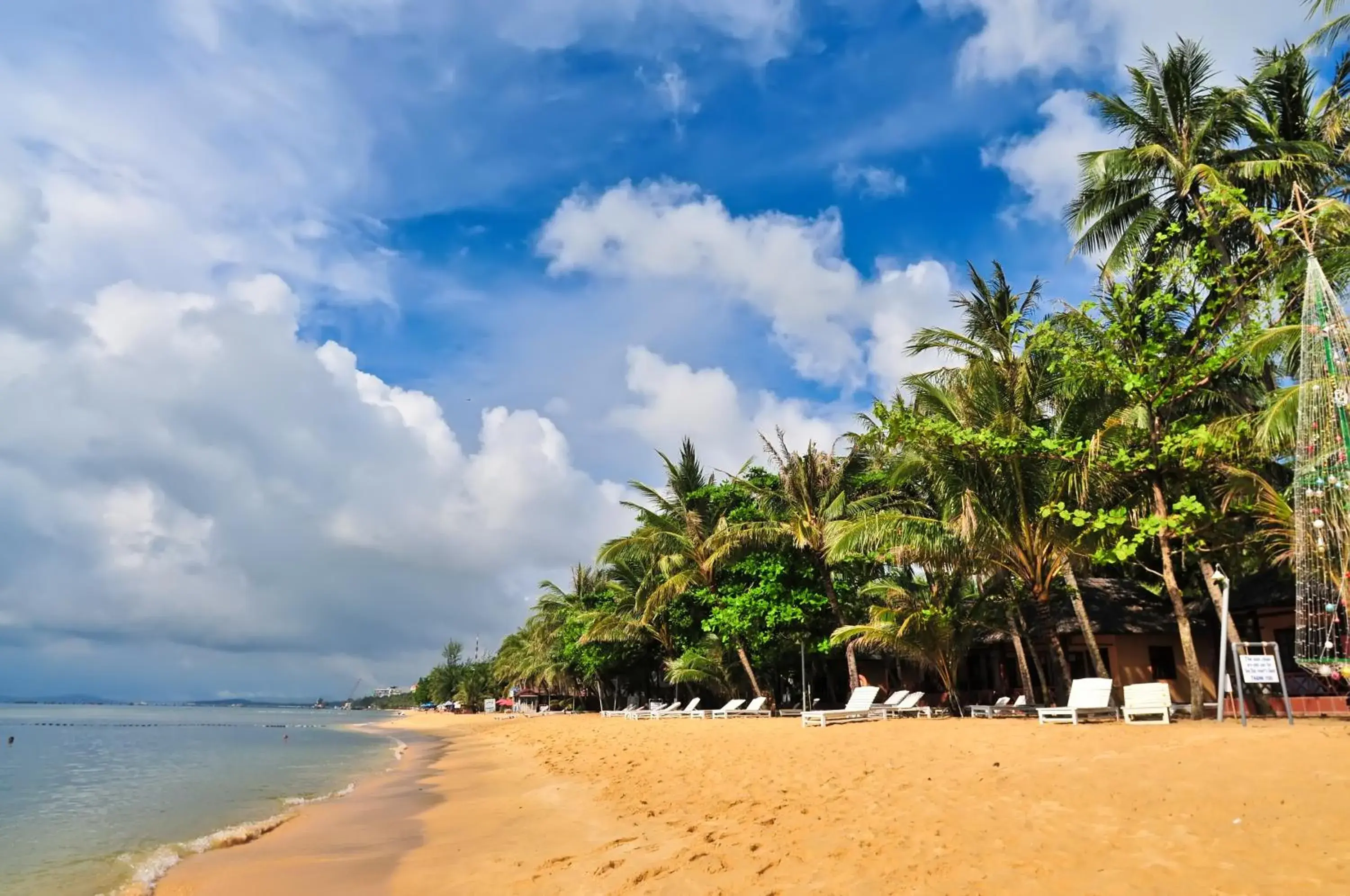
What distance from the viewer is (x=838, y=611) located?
2161 centimetres

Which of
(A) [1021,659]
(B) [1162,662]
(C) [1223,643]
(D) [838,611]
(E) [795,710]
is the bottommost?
(E) [795,710]

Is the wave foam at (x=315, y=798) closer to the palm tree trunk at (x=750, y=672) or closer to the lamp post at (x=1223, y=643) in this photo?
the palm tree trunk at (x=750, y=672)

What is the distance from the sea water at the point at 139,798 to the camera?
923cm

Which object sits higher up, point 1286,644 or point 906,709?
point 1286,644

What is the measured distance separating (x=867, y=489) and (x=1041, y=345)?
11.6 meters

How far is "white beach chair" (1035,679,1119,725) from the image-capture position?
1216 centimetres

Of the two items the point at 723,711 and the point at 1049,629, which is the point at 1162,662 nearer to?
the point at 1049,629

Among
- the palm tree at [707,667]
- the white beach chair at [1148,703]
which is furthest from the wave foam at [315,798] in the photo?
the white beach chair at [1148,703]

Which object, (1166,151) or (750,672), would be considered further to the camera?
(750,672)

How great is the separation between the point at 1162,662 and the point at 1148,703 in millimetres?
10249

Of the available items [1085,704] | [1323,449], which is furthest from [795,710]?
[1323,449]

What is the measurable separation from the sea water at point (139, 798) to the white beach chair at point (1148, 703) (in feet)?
41.2

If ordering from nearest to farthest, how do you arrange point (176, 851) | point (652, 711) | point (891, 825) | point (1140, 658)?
point (891, 825)
point (176, 851)
point (1140, 658)
point (652, 711)

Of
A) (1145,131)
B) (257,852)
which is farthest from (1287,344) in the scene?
(257,852)
